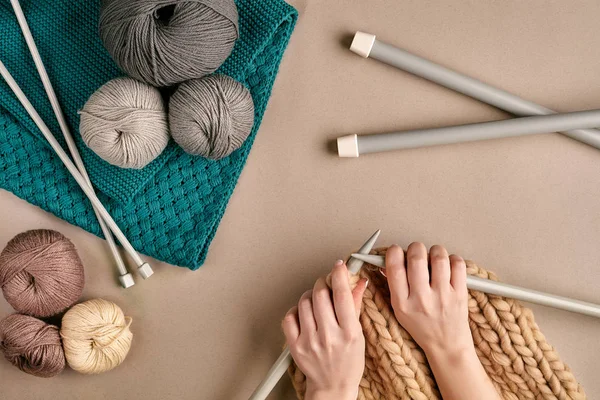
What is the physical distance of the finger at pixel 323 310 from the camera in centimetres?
76

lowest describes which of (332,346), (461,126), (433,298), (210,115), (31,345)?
(31,345)

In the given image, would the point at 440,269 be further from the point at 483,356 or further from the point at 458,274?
the point at 483,356

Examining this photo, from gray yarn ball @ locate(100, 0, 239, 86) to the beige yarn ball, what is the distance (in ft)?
1.02

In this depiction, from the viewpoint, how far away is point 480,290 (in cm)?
77

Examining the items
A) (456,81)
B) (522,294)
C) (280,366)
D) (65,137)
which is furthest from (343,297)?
(65,137)

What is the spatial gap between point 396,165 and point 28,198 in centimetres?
51

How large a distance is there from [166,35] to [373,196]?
35cm

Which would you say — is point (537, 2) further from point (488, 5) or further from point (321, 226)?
point (321, 226)

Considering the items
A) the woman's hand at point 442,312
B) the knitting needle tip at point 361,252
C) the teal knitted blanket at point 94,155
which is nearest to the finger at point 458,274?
the woman's hand at point 442,312

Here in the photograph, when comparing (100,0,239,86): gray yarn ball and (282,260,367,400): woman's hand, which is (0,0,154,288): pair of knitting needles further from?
(282,260,367,400): woman's hand

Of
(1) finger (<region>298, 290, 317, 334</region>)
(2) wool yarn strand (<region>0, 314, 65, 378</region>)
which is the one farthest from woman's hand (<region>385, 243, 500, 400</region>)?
(2) wool yarn strand (<region>0, 314, 65, 378</region>)

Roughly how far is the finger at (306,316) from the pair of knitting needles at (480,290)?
0.04m

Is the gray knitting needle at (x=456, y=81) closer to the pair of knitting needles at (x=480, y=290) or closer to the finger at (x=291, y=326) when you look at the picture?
the pair of knitting needles at (x=480, y=290)

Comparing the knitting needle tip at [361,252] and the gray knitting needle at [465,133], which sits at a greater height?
the gray knitting needle at [465,133]
